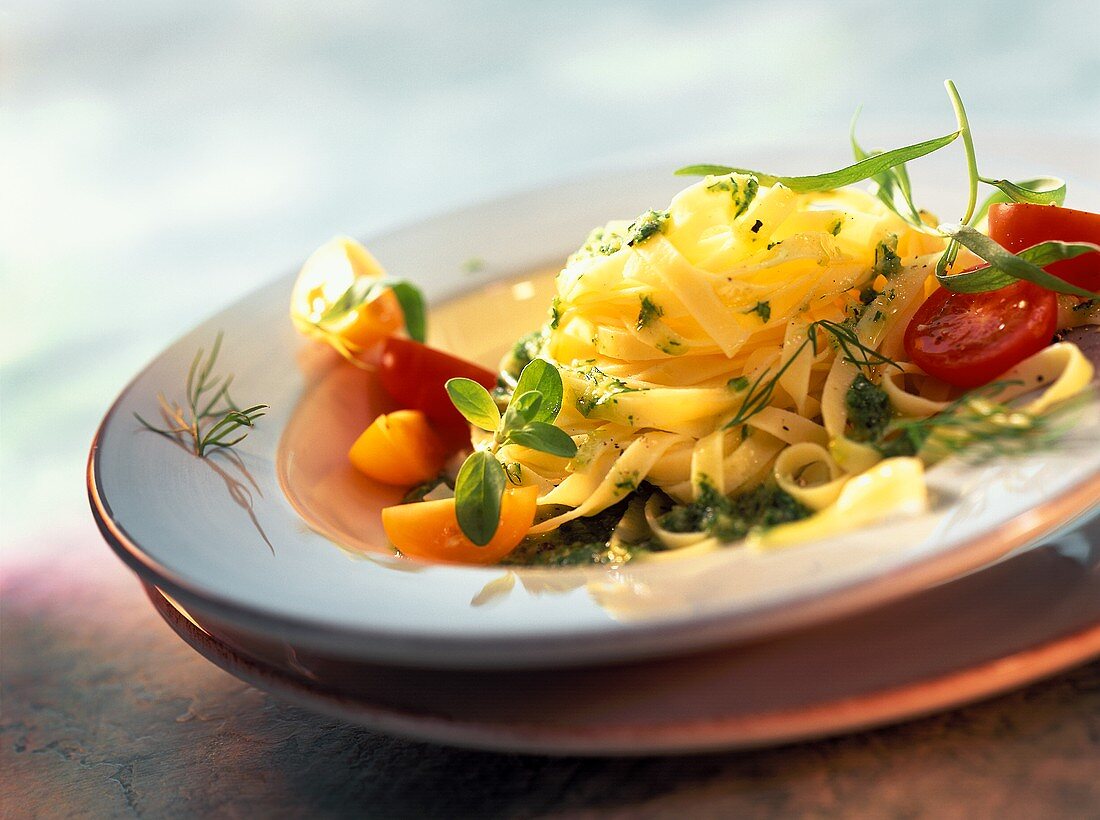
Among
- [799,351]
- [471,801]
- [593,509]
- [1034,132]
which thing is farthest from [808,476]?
[1034,132]

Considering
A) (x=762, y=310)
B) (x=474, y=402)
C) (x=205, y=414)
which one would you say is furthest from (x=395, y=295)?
(x=762, y=310)

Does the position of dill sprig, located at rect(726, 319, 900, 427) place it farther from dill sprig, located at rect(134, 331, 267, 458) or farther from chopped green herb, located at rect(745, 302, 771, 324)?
dill sprig, located at rect(134, 331, 267, 458)

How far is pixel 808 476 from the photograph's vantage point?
2715mm

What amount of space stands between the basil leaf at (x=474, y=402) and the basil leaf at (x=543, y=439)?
22cm

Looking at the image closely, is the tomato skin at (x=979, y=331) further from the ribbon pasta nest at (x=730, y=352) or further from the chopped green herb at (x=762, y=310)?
Answer: the chopped green herb at (x=762, y=310)

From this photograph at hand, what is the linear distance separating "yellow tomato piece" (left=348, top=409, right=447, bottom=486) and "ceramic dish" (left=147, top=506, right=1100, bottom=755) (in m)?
1.33

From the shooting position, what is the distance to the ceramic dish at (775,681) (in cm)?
183

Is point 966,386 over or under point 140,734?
over

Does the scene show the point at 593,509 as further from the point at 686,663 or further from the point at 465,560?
the point at 686,663

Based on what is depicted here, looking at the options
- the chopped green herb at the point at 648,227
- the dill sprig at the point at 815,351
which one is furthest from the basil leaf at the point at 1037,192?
the chopped green herb at the point at 648,227

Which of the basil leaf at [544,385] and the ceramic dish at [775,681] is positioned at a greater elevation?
the basil leaf at [544,385]

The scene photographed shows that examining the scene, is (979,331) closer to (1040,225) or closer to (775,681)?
(1040,225)

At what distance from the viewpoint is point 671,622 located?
5.90 feet

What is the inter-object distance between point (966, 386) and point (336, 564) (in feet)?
5.34
